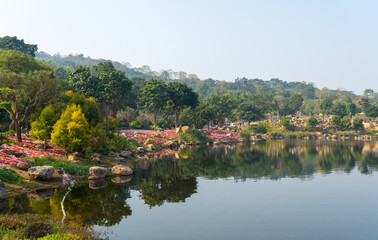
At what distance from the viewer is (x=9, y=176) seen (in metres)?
23.6

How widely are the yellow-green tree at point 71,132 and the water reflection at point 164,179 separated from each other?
6.57 metres

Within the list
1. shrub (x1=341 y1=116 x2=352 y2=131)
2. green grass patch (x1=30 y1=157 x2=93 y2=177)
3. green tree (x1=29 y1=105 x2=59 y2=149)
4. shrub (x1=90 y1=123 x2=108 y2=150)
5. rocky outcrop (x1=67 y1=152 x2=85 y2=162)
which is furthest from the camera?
shrub (x1=341 y1=116 x2=352 y2=131)

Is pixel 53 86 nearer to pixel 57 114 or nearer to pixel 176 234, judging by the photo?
pixel 57 114

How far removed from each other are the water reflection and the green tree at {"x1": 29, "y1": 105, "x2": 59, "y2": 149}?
A: 409 inches

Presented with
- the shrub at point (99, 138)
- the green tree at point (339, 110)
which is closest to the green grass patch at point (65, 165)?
the shrub at point (99, 138)

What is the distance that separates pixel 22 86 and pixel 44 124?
4.98 meters

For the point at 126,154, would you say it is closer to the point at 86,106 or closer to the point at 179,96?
the point at 86,106

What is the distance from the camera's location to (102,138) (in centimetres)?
3919

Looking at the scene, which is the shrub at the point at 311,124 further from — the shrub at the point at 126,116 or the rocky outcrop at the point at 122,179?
the rocky outcrop at the point at 122,179

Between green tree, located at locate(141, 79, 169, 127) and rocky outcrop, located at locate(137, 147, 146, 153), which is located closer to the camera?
rocky outcrop, located at locate(137, 147, 146, 153)

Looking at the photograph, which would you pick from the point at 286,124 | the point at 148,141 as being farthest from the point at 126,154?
the point at 286,124

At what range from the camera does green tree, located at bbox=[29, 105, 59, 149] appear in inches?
1313

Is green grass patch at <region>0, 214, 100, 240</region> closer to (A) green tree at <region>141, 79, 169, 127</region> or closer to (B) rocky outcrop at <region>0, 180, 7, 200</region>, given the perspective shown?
(B) rocky outcrop at <region>0, 180, 7, 200</region>

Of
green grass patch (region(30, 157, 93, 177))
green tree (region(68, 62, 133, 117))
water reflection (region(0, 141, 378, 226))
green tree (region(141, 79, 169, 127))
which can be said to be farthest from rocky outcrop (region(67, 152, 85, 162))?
green tree (region(141, 79, 169, 127))
